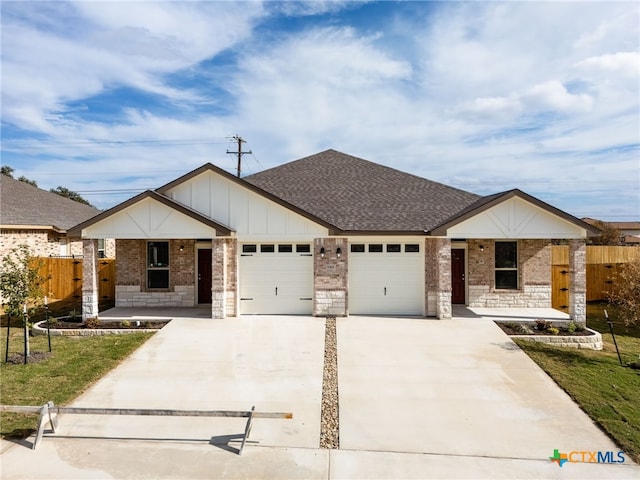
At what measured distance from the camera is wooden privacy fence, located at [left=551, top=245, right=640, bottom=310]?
15211mm

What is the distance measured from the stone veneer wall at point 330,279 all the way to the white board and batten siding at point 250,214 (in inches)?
20.4

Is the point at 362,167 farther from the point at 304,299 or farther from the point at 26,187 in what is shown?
the point at 26,187

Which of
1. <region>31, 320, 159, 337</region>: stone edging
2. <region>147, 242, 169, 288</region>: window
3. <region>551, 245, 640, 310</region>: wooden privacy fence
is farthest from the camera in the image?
<region>551, 245, 640, 310</region>: wooden privacy fence

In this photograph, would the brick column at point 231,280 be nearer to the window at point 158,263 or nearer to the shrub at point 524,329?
the window at point 158,263

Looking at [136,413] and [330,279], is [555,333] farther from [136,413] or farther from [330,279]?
[136,413]

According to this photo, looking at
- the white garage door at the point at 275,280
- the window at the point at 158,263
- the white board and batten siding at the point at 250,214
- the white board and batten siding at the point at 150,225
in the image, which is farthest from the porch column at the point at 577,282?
the window at the point at 158,263

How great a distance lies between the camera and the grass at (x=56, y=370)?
6.38 m

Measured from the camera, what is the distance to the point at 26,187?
73.7ft

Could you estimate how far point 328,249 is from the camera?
1309cm

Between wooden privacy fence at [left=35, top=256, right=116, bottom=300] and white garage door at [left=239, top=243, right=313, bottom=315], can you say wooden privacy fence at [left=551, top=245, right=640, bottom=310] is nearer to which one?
white garage door at [left=239, top=243, right=313, bottom=315]

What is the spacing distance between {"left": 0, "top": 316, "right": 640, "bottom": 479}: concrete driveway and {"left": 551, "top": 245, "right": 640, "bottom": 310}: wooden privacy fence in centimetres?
622

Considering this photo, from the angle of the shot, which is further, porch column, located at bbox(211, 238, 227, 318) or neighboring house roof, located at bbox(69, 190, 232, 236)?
porch column, located at bbox(211, 238, 227, 318)

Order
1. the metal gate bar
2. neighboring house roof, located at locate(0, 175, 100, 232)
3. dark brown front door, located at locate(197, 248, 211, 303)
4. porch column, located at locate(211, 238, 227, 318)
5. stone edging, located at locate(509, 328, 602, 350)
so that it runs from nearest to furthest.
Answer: the metal gate bar → stone edging, located at locate(509, 328, 602, 350) → porch column, located at locate(211, 238, 227, 318) → dark brown front door, located at locate(197, 248, 211, 303) → neighboring house roof, located at locate(0, 175, 100, 232)

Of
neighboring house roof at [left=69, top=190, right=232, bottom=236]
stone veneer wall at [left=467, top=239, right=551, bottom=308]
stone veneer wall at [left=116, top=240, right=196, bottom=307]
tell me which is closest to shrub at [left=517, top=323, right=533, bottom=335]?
stone veneer wall at [left=467, top=239, right=551, bottom=308]
